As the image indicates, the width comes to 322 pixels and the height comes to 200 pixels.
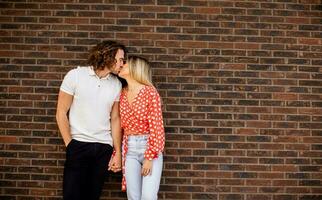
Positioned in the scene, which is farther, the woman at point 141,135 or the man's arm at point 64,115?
the man's arm at point 64,115

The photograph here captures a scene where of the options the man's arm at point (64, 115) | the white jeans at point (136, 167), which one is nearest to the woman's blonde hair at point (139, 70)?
the white jeans at point (136, 167)

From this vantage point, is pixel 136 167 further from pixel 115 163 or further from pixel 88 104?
pixel 88 104

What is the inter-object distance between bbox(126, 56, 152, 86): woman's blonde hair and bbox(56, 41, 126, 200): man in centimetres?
12

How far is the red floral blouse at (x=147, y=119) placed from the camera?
3.64 metres

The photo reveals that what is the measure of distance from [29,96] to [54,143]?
0.57m

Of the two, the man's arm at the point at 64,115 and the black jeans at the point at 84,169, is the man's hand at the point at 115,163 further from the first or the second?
the man's arm at the point at 64,115

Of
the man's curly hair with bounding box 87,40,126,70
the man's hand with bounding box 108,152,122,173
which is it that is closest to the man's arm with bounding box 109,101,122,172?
the man's hand with bounding box 108,152,122,173

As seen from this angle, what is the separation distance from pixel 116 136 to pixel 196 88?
1033 mm

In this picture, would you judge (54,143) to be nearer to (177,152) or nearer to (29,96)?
(29,96)

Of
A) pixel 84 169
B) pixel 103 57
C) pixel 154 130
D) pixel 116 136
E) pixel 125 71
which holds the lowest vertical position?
pixel 84 169

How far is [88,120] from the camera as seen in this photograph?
3842mm

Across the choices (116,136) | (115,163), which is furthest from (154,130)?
(115,163)

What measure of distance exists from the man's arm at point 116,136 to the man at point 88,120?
58mm

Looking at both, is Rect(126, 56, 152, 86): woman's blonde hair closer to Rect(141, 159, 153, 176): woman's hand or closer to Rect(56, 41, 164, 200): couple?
Rect(56, 41, 164, 200): couple
